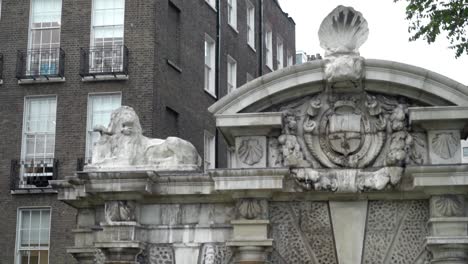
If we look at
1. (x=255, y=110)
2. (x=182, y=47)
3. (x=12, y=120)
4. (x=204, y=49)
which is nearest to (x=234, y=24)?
(x=204, y=49)

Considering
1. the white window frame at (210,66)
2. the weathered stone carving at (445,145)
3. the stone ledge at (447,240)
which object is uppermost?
the white window frame at (210,66)

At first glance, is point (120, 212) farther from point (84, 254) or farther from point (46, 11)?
point (46, 11)

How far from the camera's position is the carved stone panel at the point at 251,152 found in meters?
14.0

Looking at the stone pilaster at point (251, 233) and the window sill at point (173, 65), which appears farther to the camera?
the window sill at point (173, 65)

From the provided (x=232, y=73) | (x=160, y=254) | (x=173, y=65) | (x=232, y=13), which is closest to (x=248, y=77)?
(x=232, y=73)

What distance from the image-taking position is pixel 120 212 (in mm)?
14016

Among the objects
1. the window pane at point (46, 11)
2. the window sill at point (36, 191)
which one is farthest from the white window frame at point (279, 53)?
the window sill at point (36, 191)

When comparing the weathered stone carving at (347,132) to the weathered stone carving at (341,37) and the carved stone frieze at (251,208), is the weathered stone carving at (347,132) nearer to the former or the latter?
the weathered stone carving at (341,37)

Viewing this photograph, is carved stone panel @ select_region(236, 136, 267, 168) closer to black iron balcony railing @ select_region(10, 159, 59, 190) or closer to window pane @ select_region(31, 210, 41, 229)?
black iron balcony railing @ select_region(10, 159, 59, 190)

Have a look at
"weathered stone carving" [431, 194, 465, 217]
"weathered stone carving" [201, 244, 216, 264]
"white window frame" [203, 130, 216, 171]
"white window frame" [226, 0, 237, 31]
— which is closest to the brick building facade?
"white window frame" [203, 130, 216, 171]

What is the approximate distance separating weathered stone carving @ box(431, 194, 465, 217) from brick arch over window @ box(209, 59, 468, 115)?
1.46 metres

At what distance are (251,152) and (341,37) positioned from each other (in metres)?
2.38

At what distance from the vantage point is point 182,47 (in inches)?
1236

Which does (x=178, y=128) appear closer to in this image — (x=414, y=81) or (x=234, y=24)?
(x=234, y=24)
